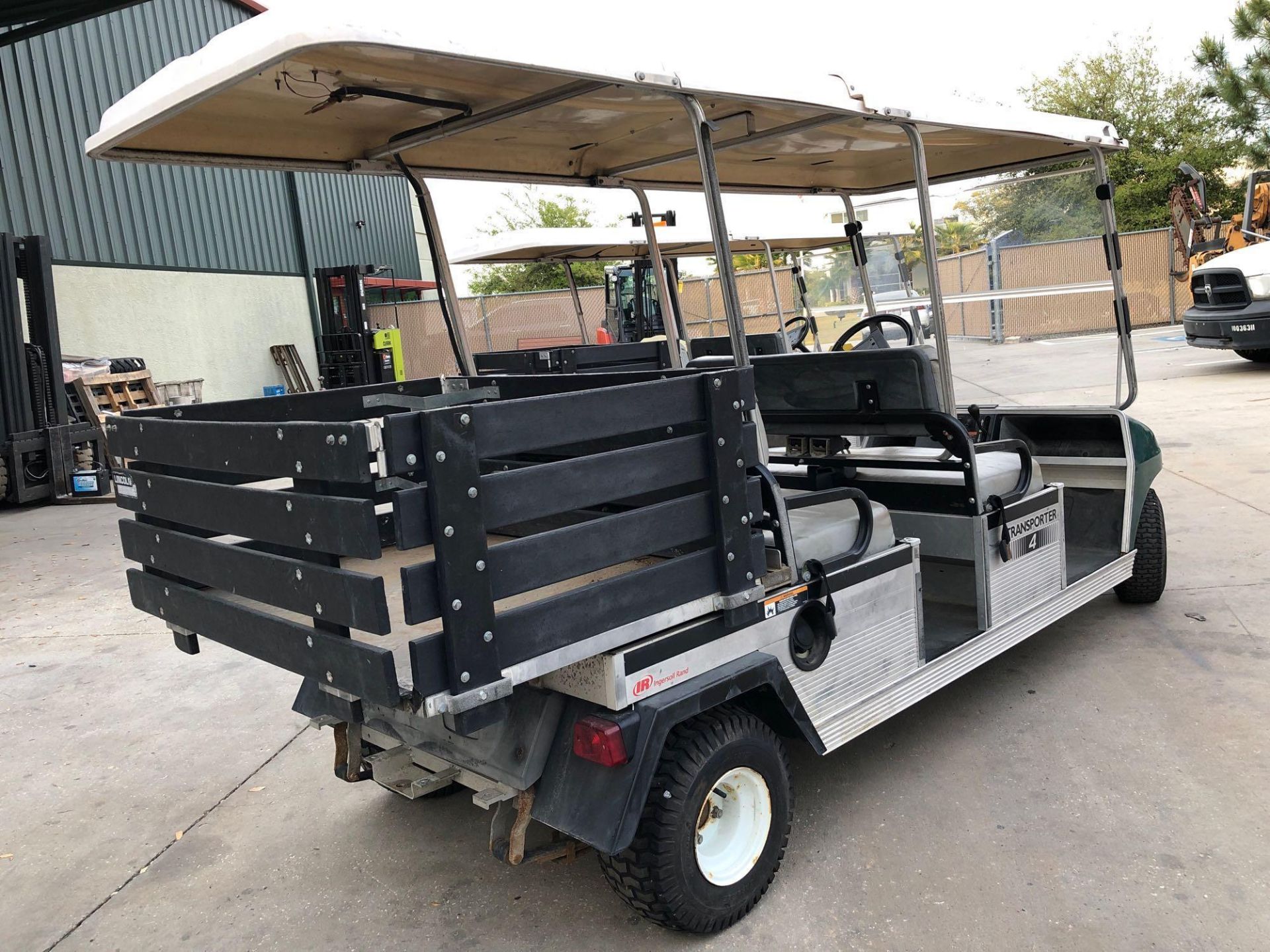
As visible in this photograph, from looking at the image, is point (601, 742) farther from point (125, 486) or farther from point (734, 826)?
point (125, 486)

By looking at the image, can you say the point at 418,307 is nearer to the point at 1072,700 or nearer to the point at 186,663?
the point at 186,663

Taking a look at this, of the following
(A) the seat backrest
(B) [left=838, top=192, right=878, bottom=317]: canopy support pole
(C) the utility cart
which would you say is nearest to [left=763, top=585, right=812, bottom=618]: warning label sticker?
(C) the utility cart

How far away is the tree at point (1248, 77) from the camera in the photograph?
20.7 metres

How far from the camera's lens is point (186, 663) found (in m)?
4.82

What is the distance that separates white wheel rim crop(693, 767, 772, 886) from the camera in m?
2.46

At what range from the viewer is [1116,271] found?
13.8 feet

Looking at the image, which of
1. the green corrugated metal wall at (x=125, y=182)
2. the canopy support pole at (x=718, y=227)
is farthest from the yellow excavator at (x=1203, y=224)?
the green corrugated metal wall at (x=125, y=182)

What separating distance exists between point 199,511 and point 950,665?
7.54 feet

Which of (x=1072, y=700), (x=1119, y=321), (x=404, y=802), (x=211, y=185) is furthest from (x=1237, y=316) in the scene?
(x=211, y=185)

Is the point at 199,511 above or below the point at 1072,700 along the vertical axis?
above

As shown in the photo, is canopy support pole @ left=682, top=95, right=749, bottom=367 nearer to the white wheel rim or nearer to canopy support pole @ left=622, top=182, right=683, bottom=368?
the white wheel rim

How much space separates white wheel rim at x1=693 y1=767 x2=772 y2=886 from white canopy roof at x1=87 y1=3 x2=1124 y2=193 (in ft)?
5.82

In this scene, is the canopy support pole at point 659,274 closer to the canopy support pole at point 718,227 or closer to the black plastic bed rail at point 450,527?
the canopy support pole at point 718,227

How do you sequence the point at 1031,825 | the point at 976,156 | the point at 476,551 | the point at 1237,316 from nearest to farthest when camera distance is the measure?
1. the point at 476,551
2. the point at 1031,825
3. the point at 976,156
4. the point at 1237,316
